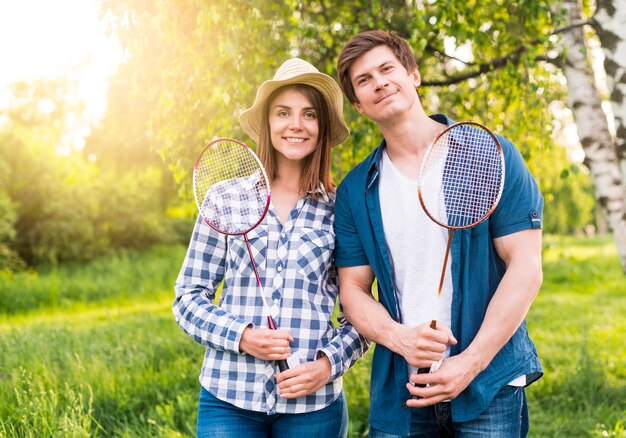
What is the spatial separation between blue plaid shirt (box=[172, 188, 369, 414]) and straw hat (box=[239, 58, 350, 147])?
0.47m

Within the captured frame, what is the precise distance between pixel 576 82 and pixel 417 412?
129 inches

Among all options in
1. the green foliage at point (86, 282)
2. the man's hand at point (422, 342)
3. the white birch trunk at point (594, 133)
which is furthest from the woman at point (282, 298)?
the green foliage at point (86, 282)

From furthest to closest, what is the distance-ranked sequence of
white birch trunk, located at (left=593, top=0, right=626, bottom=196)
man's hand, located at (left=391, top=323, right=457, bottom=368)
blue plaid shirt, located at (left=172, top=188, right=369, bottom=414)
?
white birch trunk, located at (left=593, top=0, right=626, bottom=196) < blue plaid shirt, located at (left=172, top=188, right=369, bottom=414) < man's hand, located at (left=391, top=323, right=457, bottom=368)

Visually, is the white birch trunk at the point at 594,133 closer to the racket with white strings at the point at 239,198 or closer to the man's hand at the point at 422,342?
the man's hand at the point at 422,342

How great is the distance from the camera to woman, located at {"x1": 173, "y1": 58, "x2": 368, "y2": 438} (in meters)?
2.49

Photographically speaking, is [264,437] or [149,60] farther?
[149,60]

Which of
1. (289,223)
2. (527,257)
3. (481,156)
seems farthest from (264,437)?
(481,156)

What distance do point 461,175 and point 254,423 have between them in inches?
50.2

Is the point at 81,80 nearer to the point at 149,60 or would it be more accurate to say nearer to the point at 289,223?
the point at 149,60

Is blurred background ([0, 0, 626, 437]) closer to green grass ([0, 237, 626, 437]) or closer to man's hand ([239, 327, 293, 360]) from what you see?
green grass ([0, 237, 626, 437])

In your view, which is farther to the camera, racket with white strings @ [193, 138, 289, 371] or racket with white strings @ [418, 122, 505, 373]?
racket with white strings @ [193, 138, 289, 371]

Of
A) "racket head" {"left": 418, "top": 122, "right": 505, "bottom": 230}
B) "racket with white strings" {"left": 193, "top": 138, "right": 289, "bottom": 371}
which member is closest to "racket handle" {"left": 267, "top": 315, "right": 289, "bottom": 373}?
"racket with white strings" {"left": 193, "top": 138, "right": 289, "bottom": 371}

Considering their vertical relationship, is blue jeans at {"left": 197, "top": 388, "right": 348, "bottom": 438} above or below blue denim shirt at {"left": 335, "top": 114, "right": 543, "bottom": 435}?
below

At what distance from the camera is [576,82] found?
4.77 meters
